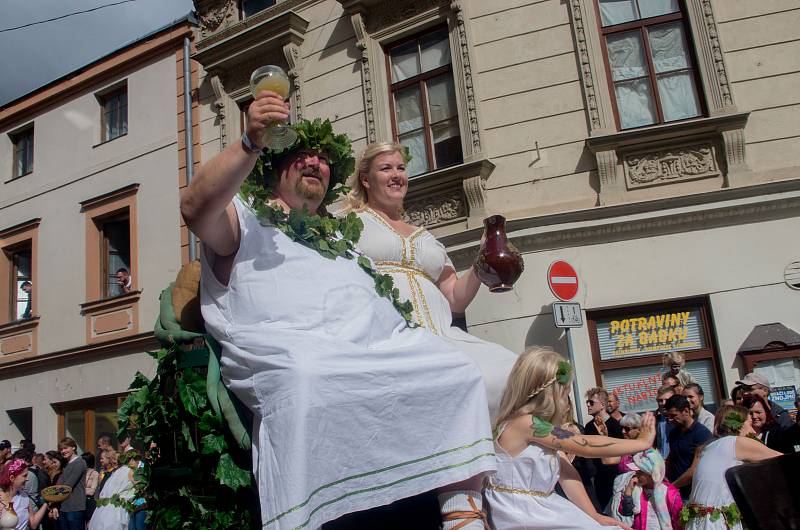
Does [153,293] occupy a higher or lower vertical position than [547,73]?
lower

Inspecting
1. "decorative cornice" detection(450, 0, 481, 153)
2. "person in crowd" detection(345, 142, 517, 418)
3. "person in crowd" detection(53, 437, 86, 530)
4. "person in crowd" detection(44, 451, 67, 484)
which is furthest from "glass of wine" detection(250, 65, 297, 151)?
"person in crowd" detection(44, 451, 67, 484)

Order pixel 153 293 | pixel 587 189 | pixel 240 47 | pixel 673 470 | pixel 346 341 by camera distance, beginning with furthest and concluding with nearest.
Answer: pixel 153 293 → pixel 240 47 → pixel 587 189 → pixel 673 470 → pixel 346 341

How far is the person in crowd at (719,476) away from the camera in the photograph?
470 cm

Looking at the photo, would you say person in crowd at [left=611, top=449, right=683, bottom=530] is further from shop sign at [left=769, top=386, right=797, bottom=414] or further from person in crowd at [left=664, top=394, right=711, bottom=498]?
shop sign at [left=769, top=386, right=797, bottom=414]

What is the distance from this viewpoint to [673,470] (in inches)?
227

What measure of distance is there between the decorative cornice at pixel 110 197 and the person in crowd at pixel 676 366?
10.5 metres

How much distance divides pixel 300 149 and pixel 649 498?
4.07 m

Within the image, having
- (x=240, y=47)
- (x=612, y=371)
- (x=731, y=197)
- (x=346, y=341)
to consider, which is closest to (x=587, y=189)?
(x=731, y=197)

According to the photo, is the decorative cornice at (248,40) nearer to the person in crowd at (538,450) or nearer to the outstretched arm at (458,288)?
the outstretched arm at (458,288)

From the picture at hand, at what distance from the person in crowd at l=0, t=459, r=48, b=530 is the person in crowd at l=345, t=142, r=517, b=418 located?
18.2 ft

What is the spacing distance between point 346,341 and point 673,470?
14.6 ft

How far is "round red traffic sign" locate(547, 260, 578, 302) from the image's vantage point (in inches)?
318

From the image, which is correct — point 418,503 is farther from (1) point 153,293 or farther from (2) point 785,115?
(1) point 153,293

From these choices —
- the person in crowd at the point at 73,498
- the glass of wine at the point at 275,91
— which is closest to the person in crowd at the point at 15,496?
the person in crowd at the point at 73,498
